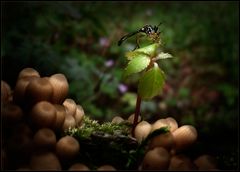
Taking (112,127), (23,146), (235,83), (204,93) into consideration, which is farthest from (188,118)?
(23,146)

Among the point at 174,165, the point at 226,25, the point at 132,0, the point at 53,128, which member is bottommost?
the point at 174,165

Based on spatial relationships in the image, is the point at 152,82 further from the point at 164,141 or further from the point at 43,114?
the point at 43,114

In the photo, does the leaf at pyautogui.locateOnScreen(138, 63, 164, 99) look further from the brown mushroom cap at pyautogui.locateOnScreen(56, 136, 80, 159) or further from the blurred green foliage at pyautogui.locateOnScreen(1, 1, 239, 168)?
the blurred green foliage at pyautogui.locateOnScreen(1, 1, 239, 168)

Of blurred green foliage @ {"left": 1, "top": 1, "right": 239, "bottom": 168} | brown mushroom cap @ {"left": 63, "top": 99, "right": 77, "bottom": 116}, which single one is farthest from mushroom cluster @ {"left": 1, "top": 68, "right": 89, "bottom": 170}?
blurred green foliage @ {"left": 1, "top": 1, "right": 239, "bottom": 168}

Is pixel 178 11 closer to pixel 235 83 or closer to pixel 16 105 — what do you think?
pixel 235 83

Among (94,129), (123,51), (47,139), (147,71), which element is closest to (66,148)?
(47,139)

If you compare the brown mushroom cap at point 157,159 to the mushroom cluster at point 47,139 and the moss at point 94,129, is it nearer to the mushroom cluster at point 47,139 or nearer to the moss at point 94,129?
the mushroom cluster at point 47,139
